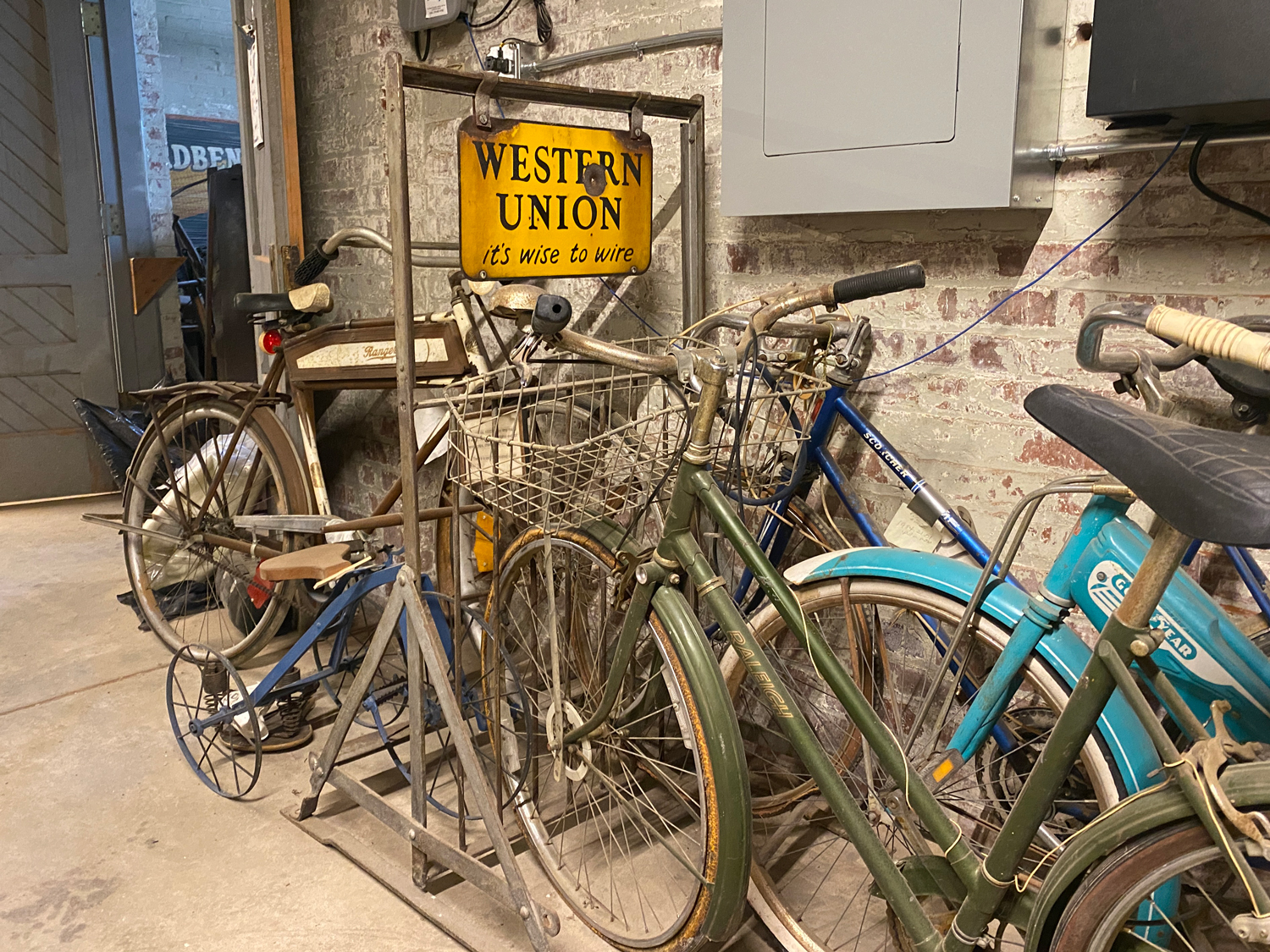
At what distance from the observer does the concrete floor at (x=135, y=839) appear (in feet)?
6.44

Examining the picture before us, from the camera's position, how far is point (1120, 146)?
168 centimetres

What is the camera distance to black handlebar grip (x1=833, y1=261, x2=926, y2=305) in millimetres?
1528

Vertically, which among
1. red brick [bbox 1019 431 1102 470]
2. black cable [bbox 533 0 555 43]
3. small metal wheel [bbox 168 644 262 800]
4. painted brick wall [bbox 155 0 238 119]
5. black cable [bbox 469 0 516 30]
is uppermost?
painted brick wall [bbox 155 0 238 119]

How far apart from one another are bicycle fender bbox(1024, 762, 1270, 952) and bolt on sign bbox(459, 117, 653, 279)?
1.25 metres

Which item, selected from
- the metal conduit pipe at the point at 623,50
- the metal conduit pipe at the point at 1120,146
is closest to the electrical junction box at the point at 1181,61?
the metal conduit pipe at the point at 1120,146

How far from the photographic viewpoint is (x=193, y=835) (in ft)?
7.47

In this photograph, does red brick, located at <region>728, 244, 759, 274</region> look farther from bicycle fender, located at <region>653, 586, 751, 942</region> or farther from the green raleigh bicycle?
bicycle fender, located at <region>653, 586, 751, 942</region>

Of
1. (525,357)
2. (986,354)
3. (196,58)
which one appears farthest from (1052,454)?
(196,58)

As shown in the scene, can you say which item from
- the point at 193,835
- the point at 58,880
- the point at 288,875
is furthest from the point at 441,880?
the point at 58,880

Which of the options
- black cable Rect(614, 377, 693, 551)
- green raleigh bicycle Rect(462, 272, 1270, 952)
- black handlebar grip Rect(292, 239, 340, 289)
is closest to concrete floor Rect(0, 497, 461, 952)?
green raleigh bicycle Rect(462, 272, 1270, 952)

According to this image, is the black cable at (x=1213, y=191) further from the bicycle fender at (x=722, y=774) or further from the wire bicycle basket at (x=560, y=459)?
the bicycle fender at (x=722, y=774)

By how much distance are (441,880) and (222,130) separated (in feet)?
19.9

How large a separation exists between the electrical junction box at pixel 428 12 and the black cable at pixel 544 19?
0.28m

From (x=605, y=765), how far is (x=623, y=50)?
1.59m
